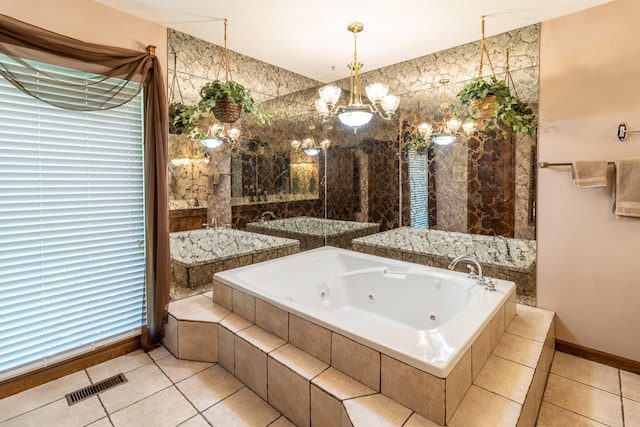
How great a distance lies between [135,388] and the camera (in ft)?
6.92

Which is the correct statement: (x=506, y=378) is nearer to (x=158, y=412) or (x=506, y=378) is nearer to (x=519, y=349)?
(x=519, y=349)

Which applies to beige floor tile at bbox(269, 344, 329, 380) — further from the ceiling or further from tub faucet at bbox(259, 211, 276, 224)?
the ceiling

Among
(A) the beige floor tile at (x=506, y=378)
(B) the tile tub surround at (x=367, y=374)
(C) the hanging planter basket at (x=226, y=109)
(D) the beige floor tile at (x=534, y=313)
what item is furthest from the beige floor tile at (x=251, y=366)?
(D) the beige floor tile at (x=534, y=313)

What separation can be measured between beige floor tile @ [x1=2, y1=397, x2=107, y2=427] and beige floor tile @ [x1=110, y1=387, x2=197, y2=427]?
0.44 ft

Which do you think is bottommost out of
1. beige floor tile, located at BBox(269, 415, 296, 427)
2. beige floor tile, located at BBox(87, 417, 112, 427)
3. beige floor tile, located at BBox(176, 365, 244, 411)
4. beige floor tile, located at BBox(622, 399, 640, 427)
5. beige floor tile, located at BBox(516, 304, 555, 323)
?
beige floor tile, located at BBox(87, 417, 112, 427)

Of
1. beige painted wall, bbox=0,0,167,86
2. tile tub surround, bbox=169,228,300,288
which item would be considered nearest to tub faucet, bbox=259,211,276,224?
tile tub surround, bbox=169,228,300,288

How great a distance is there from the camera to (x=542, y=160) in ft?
8.36

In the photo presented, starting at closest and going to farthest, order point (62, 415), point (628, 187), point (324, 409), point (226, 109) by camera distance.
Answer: point (324, 409)
point (62, 415)
point (628, 187)
point (226, 109)

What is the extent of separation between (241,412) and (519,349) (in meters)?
1.67

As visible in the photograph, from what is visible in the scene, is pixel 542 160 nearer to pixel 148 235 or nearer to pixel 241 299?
pixel 241 299

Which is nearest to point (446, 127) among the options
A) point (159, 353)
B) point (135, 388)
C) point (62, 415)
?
point (159, 353)

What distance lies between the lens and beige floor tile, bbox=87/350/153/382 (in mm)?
2260

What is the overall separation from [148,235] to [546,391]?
9.64 ft

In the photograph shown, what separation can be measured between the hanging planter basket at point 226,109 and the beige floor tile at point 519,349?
8.07 feet
